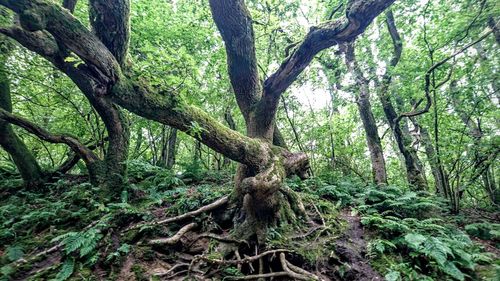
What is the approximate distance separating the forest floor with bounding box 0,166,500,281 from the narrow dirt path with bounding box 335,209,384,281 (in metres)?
0.02

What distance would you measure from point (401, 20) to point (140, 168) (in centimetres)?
978

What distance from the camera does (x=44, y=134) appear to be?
254 inches

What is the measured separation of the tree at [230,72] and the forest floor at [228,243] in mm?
592

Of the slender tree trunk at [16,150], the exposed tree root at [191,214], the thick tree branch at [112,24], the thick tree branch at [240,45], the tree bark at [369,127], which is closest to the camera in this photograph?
the thick tree branch at [112,24]

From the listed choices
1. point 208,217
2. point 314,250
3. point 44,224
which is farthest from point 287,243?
point 44,224

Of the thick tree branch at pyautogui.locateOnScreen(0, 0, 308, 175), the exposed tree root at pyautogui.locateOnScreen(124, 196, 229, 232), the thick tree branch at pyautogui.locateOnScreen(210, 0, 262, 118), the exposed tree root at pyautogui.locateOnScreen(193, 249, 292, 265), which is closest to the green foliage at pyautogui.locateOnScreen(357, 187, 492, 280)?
the exposed tree root at pyautogui.locateOnScreen(193, 249, 292, 265)

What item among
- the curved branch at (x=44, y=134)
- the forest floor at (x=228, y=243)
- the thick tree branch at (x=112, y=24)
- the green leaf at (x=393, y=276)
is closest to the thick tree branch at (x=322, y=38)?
the forest floor at (x=228, y=243)

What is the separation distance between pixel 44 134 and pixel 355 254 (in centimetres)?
783

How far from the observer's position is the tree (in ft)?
11.0

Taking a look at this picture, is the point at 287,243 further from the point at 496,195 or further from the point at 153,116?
the point at 496,195

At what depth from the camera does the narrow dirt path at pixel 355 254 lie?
12.7ft

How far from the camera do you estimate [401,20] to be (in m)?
8.01

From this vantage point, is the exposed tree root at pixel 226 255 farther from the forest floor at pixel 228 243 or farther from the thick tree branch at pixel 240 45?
the thick tree branch at pixel 240 45

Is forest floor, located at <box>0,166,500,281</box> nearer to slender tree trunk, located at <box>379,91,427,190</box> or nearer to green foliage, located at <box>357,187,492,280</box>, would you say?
green foliage, located at <box>357,187,492,280</box>
